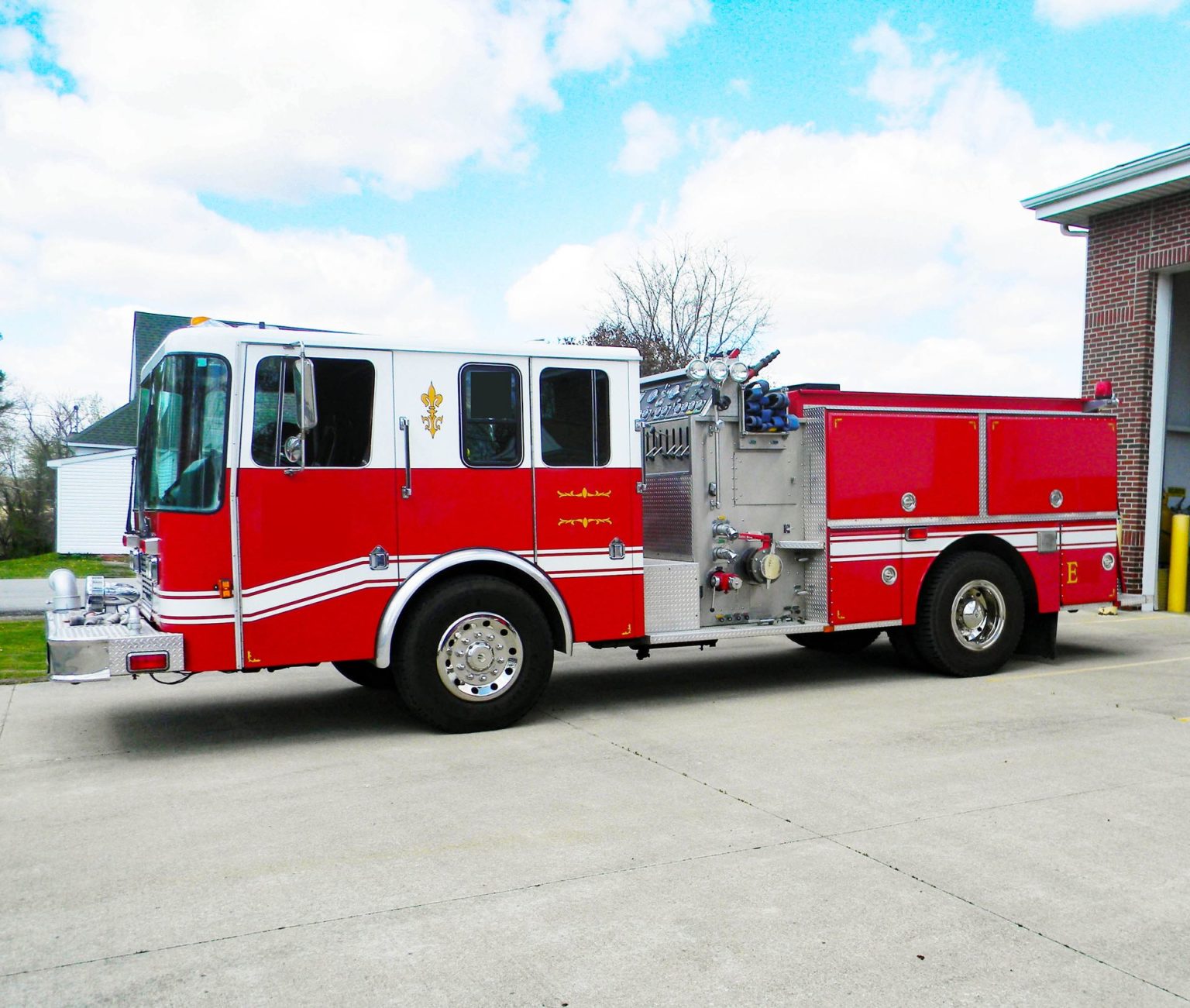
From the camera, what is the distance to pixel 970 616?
9.30 meters

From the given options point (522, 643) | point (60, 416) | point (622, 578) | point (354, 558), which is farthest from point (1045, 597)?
point (60, 416)

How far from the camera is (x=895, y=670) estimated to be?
9680 mm

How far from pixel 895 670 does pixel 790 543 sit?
198 centimetres

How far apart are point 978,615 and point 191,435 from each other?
6.49m

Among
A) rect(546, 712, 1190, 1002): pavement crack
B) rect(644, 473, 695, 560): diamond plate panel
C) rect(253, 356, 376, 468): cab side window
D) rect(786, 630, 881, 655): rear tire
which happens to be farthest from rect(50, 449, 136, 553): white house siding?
rect(546, 712, 1190, 1002): pavement crack

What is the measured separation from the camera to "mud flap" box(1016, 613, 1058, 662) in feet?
32.4

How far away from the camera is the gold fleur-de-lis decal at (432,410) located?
702 centimetres

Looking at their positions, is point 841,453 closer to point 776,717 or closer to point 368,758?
point 776,717

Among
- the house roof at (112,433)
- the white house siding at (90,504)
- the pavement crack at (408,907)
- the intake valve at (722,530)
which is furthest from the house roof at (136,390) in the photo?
the pavement crack at (408,907)

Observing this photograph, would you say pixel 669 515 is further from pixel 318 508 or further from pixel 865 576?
pixel 318 508

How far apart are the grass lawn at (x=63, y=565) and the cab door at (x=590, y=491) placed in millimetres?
18376

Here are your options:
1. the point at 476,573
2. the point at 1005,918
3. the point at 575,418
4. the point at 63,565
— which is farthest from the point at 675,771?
the point at 63,565

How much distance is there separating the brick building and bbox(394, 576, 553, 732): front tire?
925 cm

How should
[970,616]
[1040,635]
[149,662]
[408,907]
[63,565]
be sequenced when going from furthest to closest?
[63,565] < [1040,635] < [970,616] < [149,662] < [408,907]
